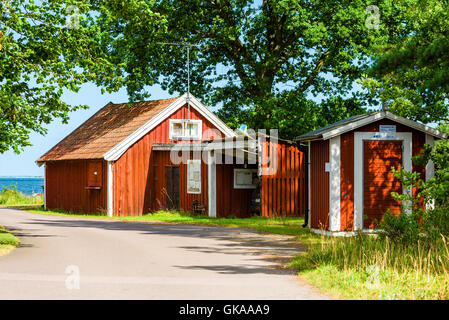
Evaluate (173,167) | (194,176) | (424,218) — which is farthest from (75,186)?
(424,218)

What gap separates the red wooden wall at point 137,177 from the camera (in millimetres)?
29156

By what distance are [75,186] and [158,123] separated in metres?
5.78

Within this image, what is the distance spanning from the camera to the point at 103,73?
675 inches

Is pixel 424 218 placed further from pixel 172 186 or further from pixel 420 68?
pixel 172 186

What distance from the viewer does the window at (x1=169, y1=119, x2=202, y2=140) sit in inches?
A: 1216

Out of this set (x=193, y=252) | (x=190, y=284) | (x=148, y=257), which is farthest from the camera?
(x=193, y=252)

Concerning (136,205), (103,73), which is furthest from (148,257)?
(136,205)

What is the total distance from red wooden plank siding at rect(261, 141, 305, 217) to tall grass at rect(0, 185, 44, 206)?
69.9ft

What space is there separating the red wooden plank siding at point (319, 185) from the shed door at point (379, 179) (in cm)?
113

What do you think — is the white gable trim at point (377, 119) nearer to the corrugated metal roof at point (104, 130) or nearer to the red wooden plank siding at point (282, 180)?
the red wooden plank siding at point (282, 180)

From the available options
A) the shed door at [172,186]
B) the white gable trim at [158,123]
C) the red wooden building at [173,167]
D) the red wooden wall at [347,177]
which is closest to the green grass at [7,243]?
the red wooden wall at [347,177]

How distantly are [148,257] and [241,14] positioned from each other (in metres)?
22.8
